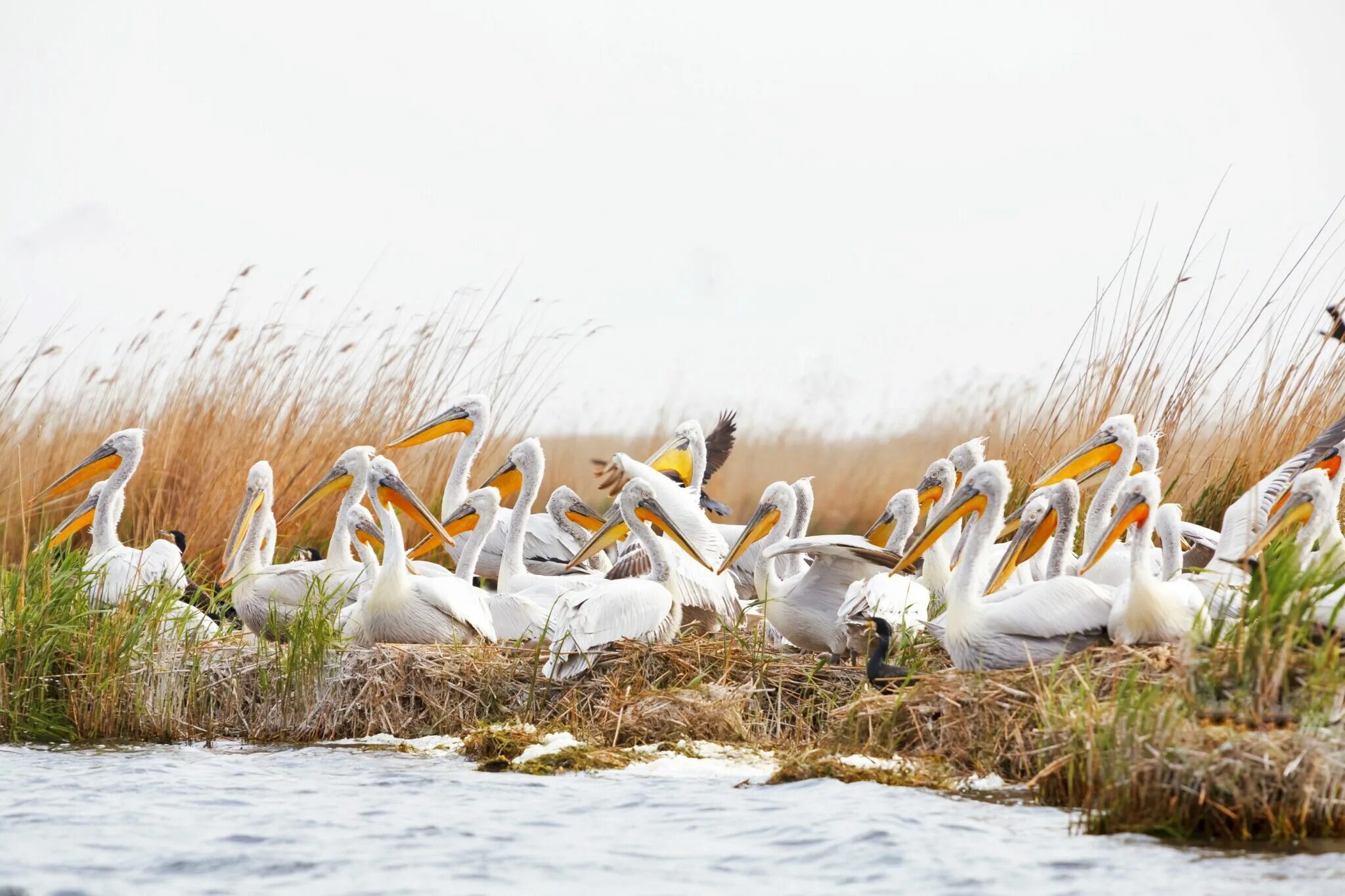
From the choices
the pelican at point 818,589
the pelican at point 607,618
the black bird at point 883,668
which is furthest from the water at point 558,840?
the pelican at point 818,589

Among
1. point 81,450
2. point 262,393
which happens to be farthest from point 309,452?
point 81,450

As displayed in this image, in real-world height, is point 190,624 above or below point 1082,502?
below

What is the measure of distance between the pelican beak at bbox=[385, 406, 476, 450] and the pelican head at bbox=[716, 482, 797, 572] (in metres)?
2.36

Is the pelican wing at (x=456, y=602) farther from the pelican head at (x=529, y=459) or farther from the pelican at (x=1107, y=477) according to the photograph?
the pelican at (x=1107, y=477)

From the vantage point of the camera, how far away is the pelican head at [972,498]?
6422 millimetres

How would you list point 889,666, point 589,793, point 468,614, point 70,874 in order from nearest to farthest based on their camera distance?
point 70,874, point 589,793, point 889,666, point 468,614

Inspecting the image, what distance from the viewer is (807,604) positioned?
6945 mm

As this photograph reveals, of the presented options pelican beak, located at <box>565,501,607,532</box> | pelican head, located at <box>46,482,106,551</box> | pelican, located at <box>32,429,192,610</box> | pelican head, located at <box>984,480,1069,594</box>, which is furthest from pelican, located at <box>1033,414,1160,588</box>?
pelican head, located at <box>46,482,106,551</box>

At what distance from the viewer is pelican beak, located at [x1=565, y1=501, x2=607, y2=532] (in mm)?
8984

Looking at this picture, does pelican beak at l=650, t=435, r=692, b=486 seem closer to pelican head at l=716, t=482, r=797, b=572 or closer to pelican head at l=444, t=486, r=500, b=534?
pelican head at l=444, t=486, r=500, b=534

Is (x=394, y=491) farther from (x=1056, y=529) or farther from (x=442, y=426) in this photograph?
(x=1056, y=529)

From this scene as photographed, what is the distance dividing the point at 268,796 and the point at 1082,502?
18.6 ft

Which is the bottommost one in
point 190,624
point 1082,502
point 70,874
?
point 70,874

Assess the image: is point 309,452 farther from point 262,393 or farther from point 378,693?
point 378,693
